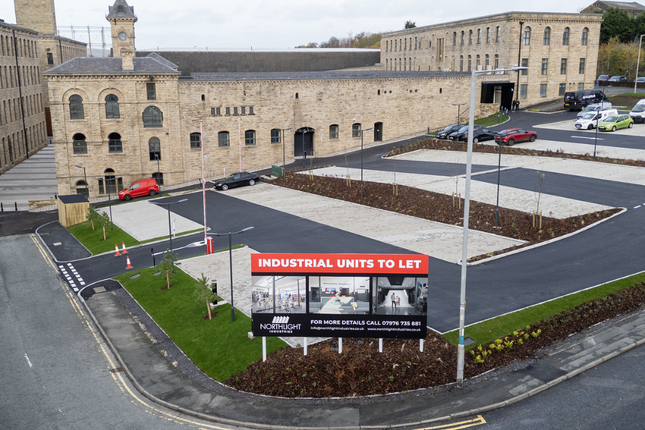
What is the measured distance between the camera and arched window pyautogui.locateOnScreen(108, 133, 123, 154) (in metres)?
56.9

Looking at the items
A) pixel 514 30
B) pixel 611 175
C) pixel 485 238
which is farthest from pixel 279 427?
pixel 514 30

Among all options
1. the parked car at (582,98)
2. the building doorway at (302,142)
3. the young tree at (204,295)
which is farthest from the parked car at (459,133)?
the young tree at (204,295)

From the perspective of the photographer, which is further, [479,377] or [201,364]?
[201,364]

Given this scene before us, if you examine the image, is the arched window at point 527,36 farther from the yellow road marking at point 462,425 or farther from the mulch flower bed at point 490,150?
the yellow road marking at point 462,425

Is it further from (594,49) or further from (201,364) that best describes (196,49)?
(201,364)

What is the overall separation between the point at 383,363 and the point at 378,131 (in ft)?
171

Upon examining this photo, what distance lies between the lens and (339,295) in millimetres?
19859

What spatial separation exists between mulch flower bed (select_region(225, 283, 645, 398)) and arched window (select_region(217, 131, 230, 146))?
41.9 m

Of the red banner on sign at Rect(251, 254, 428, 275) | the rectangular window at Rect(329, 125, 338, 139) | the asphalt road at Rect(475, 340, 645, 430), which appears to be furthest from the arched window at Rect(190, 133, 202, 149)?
the asphalt road at Rect(475, 340, 645, 430)

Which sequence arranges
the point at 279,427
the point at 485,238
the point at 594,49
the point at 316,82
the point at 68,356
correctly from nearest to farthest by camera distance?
the point at 279,427, the point at 68,356, the point at 485,238, the point at 316,82, the point at 594,49

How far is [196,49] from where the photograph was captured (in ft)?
275

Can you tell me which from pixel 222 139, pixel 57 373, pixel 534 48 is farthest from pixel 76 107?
pixel 534 48

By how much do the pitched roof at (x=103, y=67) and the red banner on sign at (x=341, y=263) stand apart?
4194 cm

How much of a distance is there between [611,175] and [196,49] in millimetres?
60817
